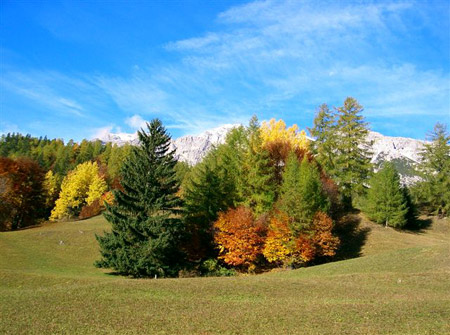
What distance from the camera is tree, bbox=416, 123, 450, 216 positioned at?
5000 cm

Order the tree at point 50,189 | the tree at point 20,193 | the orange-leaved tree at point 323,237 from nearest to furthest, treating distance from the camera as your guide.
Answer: the orange-leaved tree at point 323,237
the tree at point 20,193
the tree at point 50,189

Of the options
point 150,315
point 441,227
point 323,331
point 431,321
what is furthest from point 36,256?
point 441,227

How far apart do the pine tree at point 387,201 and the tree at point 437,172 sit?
944cm

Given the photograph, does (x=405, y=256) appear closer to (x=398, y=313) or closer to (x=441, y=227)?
(x=398, y=313)

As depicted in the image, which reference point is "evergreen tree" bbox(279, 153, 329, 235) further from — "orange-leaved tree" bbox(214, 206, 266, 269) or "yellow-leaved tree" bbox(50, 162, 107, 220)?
"yellow-leaved tree" bbox(50, 162, 107, 220)

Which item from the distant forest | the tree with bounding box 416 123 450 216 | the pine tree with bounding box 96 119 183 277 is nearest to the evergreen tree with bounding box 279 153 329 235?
Answer: the distant forest

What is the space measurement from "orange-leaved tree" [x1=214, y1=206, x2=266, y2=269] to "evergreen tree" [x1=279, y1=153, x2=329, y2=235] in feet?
13.1

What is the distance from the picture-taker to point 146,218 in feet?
102

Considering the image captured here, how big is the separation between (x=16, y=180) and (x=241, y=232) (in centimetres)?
5983

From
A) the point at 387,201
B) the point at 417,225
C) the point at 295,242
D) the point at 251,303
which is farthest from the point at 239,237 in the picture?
the point at 417,225

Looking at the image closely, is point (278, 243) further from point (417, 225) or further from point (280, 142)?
point (417, 225)

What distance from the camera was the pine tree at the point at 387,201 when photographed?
144 feet

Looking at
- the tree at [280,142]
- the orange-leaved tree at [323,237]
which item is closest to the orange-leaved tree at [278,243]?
the orange-leaved tree at [323,237]

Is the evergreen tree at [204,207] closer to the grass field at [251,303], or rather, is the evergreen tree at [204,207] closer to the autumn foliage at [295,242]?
the autumn foliage at [295,242]
